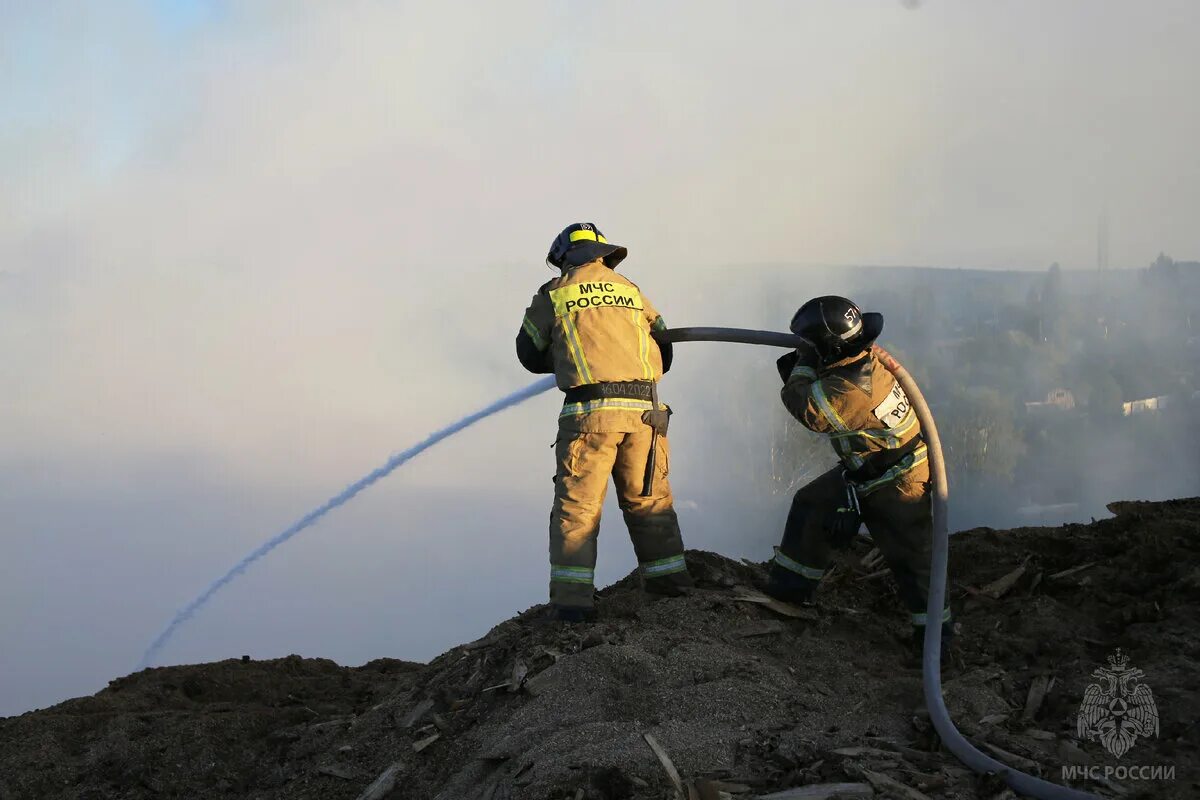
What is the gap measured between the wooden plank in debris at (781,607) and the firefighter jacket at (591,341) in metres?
1.53

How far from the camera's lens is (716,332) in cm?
801

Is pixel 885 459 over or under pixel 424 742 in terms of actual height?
over

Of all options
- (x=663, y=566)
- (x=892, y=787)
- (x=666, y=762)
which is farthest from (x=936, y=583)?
(x=666, y=762)

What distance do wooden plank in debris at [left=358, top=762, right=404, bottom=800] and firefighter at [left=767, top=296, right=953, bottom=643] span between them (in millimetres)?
3213

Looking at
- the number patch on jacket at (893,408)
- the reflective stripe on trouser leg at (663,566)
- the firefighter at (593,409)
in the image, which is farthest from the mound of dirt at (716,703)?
the number patch on jacket at (893,408)

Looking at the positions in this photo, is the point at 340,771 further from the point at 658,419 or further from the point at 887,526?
the point at 887,526

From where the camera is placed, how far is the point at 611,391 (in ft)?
24.7

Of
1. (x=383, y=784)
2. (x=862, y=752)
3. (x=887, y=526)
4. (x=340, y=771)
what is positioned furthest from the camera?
(x=887, y=526)

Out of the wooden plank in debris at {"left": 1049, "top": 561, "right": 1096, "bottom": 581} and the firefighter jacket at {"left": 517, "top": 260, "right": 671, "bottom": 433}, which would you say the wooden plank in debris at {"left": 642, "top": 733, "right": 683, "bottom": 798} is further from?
the wooden plank in debris at {"left": 1049, "top": 561, "right": 1096, "bottom": 581}

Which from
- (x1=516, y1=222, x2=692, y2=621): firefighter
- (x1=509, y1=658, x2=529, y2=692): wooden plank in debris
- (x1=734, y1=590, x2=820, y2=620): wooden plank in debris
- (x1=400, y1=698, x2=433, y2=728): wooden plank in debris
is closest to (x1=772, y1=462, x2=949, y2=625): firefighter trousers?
(x1=734, y1=590, x2=820, y2=620): wooden plank in debris

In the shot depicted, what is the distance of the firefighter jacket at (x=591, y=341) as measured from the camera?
24.7 feet

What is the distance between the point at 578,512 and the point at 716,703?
191 cm

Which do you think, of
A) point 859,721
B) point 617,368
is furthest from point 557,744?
point 617,368

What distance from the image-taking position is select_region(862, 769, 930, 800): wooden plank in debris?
4.84 metres
